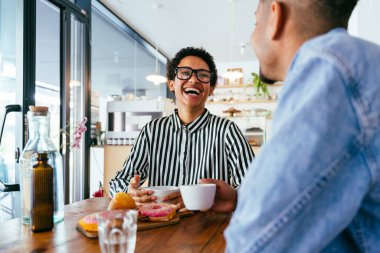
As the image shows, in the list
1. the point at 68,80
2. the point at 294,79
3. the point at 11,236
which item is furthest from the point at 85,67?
the point at 294,79

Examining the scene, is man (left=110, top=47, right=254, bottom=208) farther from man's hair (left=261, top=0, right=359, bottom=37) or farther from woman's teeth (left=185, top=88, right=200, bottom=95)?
man's hair (left=261, top=0, right=359, bottom=37)

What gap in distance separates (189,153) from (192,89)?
1.11ft

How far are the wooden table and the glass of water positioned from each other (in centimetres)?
10

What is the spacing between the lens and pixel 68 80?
328 cm

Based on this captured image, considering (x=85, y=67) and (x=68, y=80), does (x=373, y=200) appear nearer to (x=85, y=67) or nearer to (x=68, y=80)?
(x=68, y=80)

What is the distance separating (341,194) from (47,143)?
2.69 ft

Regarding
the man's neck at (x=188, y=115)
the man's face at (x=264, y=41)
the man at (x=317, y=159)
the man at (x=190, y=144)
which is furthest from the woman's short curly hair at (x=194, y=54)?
the man at (x=317, y=159)

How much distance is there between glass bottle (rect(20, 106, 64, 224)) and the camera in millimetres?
902

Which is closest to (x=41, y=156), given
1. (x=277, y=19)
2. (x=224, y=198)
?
(x=224, y=198)

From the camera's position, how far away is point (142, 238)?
2.77 ft

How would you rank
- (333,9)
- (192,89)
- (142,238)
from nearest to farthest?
1. (333,9)
2. (142,238)
3. (192,89)

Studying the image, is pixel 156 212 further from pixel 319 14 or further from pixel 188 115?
pixel 188 115

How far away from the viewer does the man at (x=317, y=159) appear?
0.39 metres

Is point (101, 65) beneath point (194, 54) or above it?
above
